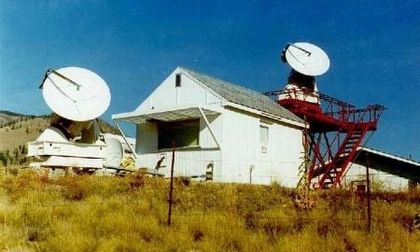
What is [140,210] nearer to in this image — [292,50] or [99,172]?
[99,172]

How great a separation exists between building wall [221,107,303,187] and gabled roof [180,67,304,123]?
533 mm

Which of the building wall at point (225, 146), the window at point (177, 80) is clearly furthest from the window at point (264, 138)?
the window at point (177, 80)

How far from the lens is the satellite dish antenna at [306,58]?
3228cm

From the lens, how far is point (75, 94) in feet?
73.2

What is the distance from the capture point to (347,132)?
3155 cm

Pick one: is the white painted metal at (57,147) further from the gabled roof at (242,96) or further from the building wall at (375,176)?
the building wall at (375,176)

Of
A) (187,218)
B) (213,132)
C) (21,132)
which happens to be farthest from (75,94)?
(21,132)

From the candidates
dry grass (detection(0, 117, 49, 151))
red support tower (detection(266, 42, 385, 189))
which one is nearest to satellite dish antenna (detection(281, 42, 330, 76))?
red support tower (detection(266, 42, 385, 189))

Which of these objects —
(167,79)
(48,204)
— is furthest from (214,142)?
(48,204)

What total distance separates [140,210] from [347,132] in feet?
63.8

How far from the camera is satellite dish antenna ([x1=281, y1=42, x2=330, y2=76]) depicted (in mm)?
32278

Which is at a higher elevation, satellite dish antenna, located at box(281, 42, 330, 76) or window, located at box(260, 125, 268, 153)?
satellite dish antenna, located at box(281, 42, 330, 76)

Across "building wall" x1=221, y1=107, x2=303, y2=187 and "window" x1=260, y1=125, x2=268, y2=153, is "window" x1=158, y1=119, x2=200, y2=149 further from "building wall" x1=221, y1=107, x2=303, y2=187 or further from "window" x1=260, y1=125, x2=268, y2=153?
"window" x1=260, y1=125, x2=268, y2=153

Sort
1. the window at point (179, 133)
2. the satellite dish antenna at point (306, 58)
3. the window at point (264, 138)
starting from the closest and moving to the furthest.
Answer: the window at point (179, 133) → the window at point (264, 138) → the satellite dish antenna at point (306, 58)
